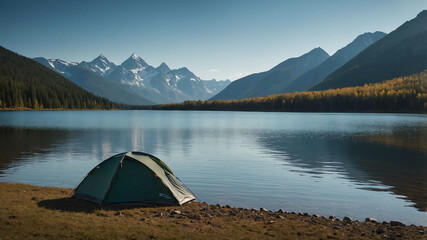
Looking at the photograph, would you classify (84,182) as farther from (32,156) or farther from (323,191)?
(32,156)

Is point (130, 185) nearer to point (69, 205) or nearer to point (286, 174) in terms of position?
point (69, 205)

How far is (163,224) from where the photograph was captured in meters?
13.2

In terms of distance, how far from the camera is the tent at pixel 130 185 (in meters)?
17.0

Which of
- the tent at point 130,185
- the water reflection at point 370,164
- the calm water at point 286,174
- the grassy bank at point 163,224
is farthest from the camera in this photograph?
the water reflection at point 370,164

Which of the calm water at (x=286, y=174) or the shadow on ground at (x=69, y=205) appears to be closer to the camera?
the shadow on ground at (x=69, y=205)

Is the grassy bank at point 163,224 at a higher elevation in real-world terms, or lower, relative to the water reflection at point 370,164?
higher

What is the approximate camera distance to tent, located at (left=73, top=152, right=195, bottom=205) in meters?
17.0

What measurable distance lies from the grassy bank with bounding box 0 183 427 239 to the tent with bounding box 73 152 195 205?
0.87 metres

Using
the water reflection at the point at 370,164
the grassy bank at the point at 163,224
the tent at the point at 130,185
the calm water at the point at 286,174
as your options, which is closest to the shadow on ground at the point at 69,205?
the grassy bank at the point at 163,224

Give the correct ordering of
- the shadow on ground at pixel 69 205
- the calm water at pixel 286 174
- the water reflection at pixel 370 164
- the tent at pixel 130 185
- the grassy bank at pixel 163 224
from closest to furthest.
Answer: the grassy bank at pixel 163 224
the shadow on ground at pixel 69 205
the tent at pixel 130 185
the calm water at pixel 286 174
the water reflection at pixel 370 164

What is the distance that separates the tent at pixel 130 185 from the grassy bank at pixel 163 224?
2.85ft

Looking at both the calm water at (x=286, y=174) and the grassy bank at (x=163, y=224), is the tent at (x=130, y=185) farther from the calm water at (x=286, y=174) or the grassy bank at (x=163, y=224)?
the calm water at (x=286, y=174)

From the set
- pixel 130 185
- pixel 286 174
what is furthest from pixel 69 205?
pixel 286 174

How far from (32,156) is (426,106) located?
8986 inches
